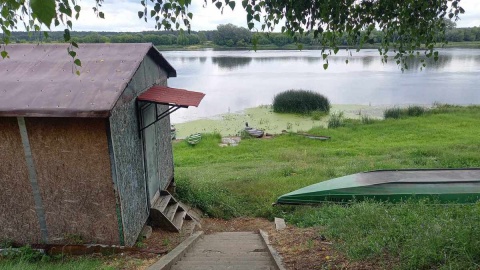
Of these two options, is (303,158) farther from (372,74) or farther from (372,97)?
(372,74)

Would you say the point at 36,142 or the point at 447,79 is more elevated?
the point at 36,142

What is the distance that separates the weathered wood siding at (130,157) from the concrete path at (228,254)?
41.0 inches

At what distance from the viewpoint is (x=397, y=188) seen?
24.6 ft

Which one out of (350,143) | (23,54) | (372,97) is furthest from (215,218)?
(372,97)

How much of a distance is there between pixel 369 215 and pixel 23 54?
6162 mm

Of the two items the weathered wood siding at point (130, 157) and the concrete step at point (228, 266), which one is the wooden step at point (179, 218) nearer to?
the weathered wood siding at point (130, 157)

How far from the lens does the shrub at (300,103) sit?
2498 cm

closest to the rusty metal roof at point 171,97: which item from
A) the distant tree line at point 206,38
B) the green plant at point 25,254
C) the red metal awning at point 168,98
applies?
the red metal awning at point 168,98

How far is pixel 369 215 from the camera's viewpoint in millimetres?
5164

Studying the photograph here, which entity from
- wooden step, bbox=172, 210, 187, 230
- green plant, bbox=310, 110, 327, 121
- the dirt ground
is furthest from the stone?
green plant, bbox=310, 110, 327, 121

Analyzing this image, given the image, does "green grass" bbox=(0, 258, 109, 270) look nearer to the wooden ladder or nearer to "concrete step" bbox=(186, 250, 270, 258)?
"concrete step" bbox=(186, 250, 270, 258)

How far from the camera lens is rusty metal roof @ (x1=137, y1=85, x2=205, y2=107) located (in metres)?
6.03

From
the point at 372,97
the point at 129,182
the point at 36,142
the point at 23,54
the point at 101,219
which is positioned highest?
the point at 23,54

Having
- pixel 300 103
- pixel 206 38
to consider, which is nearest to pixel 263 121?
pixel 300 103
